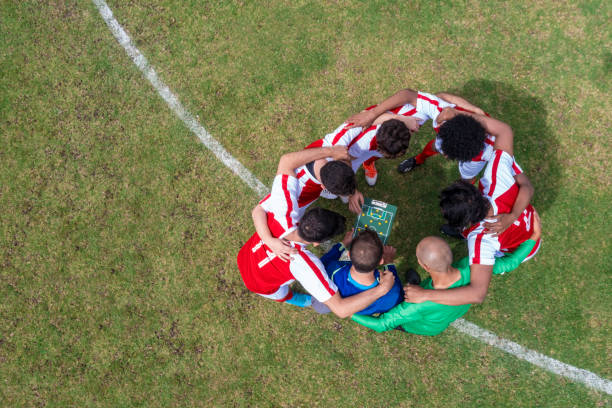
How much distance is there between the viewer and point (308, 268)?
4.04 meters

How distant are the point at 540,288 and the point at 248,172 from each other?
4488 mm

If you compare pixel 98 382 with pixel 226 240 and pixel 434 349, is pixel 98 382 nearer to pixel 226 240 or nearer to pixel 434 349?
pixel 226 240

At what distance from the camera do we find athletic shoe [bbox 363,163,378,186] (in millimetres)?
5166

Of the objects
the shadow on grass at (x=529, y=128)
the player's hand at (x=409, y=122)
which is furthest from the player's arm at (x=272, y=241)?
the shadow on grass at (x=529, y=128)

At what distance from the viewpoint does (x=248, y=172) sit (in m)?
5.66

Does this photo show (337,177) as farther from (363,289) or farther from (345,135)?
(363,289)

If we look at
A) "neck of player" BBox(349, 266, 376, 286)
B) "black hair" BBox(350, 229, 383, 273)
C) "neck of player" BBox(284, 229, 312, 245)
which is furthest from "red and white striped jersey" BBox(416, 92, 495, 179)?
"neck of player" BBox(284, 229, 312, 245)

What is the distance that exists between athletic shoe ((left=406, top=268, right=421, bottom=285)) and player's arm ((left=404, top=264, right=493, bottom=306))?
4.61 feet

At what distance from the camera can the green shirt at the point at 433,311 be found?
3.94m

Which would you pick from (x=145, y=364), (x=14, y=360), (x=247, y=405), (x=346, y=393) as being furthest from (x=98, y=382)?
(x=346, y=393)

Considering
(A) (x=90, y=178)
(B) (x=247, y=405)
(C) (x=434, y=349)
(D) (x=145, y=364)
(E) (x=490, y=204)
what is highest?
(A) (x=90, y=178)

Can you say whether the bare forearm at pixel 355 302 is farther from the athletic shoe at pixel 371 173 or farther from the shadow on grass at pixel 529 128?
the shadow on grass at pixel 529 128

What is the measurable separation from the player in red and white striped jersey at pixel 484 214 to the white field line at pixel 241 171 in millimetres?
1634

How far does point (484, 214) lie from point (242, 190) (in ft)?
11.0
